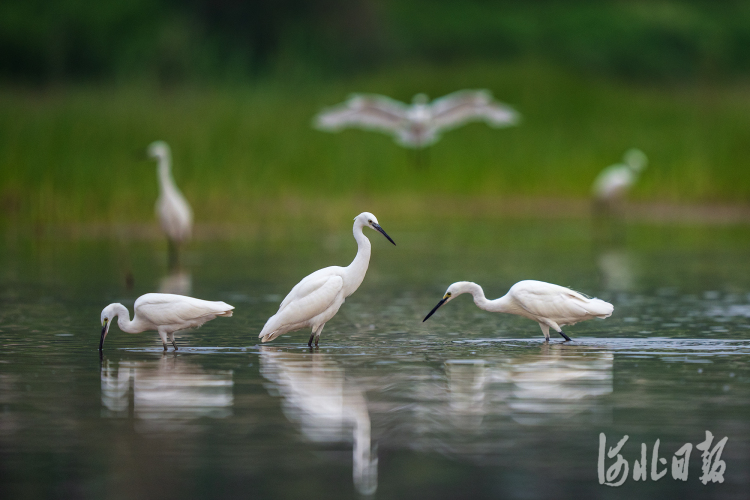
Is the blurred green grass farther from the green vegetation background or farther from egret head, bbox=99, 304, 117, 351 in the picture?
egret head, bbox=99, 304, 117, 351

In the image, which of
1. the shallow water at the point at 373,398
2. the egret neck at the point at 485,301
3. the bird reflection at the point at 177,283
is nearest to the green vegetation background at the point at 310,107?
the bird reflection at the point at 177,283

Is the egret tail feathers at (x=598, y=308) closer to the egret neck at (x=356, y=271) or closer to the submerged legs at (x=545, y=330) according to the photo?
the submerged legs at (x=545, y=330)

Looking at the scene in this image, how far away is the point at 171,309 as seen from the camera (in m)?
9.41

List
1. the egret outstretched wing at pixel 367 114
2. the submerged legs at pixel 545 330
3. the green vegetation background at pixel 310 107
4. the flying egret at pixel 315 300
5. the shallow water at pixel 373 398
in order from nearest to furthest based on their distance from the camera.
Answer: the shallow water at pixel 373 398 < the flying egret at pixel 315 300 < the submerged legs at pixel 545 330 < the egret outstretched wing at pixel 367 114 < the green vegetation background at pixel 310 107

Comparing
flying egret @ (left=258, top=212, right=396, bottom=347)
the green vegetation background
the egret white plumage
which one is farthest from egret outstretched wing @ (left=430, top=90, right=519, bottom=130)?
flying egret @ (left=258, top=212, right=396, bottom=347)

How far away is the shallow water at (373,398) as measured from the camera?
5.78 m

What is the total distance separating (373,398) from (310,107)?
2559 centimetres

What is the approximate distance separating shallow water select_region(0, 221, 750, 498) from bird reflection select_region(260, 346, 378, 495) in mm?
21

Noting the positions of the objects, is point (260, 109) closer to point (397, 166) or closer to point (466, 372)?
point (397, 166)

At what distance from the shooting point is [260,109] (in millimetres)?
31547

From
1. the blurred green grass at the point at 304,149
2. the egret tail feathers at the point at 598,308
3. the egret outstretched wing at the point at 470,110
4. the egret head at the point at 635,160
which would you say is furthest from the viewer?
the egret head at the point at 635,160

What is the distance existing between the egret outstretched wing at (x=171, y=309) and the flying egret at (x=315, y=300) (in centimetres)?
47

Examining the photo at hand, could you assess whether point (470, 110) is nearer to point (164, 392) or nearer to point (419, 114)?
point (419, 114)

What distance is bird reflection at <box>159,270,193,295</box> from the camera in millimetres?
14414
